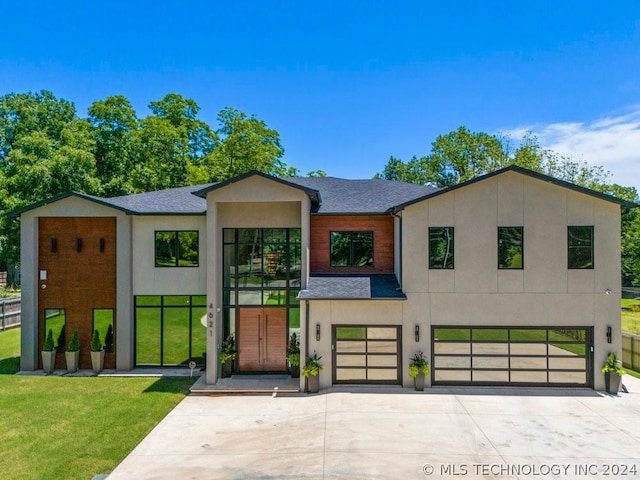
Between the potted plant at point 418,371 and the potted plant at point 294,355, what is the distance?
3635 mm

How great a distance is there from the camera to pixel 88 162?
995 inches

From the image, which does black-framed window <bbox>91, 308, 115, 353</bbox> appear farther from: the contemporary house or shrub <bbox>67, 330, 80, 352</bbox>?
shrub <bbox>67, 330, 80, 352</bbox>

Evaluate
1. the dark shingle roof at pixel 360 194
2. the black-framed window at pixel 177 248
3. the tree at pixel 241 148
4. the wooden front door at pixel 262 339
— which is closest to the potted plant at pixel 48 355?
the black-framed window at pixel 177 248

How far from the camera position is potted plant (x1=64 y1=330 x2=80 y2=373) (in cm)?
1383

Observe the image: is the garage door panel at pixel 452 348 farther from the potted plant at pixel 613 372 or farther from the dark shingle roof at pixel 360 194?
the dark shingle roof at pixel 360 194

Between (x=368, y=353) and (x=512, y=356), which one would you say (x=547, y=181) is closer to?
(x=512, y=356)

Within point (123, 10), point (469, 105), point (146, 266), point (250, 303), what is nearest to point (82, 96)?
point (123, 10)

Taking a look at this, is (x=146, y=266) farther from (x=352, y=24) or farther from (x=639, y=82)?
(x=639, y=82)

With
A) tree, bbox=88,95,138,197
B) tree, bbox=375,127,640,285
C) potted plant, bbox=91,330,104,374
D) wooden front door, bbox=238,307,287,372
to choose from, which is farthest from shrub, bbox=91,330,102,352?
tree, bbox=375,127,640,285

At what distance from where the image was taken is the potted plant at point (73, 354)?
13.8 metres

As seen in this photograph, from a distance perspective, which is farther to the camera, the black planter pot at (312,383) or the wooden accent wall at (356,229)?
the wooden accent wall at (356,229)

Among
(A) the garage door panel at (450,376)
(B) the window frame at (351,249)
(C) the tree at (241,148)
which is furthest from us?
(C) the tree at (241,148)

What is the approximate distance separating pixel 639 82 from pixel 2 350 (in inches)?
1273

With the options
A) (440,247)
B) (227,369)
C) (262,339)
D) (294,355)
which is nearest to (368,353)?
(294,355)
